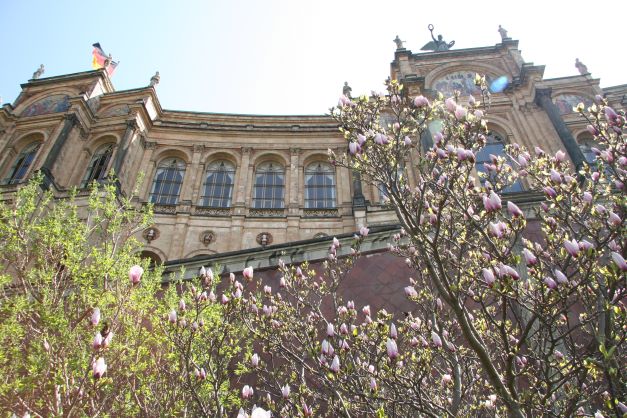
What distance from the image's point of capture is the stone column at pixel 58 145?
18.3 metres

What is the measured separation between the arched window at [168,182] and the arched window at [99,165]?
2.53 metres

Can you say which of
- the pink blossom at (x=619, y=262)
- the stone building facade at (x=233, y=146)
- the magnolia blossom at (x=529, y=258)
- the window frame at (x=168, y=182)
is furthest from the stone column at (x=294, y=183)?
the pink blossom at (x=619, y=262)

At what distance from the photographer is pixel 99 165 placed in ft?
69.2

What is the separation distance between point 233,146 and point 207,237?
6.37 meters

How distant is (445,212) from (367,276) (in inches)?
120

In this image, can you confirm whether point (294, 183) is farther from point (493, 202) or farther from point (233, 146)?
point (493, 202)

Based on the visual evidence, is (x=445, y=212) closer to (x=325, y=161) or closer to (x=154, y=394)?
(x=154, y=394)

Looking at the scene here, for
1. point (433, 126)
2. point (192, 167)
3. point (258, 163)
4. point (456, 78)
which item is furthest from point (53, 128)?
point (456, 78)

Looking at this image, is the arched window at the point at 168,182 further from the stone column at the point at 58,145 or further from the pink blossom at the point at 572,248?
the pink blossom at the point at 572,248

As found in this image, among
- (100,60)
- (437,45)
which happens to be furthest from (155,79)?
(437,45)

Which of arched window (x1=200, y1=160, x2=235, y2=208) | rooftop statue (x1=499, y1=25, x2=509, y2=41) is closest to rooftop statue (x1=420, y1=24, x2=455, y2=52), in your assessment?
rooftop statue (x1=499, y1=25, x2=509, y2=41)

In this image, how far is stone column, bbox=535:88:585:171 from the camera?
18109 millimetres

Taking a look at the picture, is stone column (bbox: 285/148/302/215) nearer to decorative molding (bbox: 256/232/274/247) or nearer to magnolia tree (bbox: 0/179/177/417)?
decorative molding (bbox: 256/232/274/247)

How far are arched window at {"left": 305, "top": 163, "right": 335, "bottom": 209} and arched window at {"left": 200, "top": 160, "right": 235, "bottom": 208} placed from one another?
4.10 m
